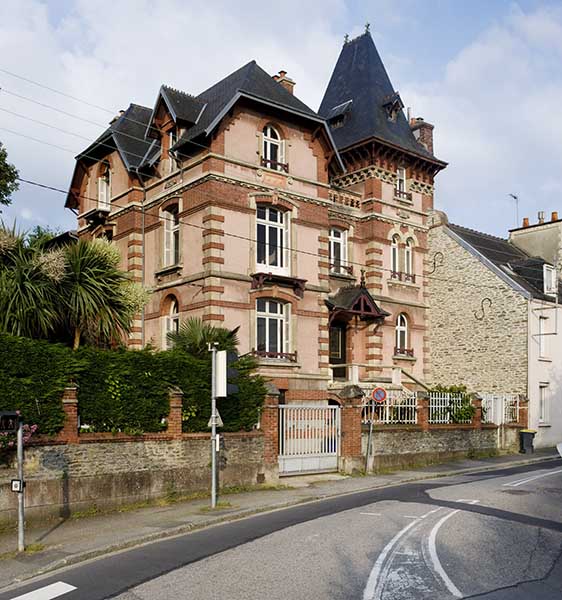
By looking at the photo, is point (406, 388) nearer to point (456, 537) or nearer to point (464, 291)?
point (464, 291)

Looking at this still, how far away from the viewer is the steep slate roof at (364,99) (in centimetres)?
3209

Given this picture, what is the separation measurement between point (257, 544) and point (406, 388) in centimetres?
2089

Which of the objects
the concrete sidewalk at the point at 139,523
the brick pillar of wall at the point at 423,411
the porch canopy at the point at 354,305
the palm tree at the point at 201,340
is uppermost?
the porch canopy at the point at 354,305

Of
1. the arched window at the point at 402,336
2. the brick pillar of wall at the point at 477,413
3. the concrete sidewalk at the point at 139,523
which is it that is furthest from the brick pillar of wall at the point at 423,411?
the arched window at the point at 402,336

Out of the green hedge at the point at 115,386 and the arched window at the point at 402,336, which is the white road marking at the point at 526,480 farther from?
the arched window at the point at 402,336

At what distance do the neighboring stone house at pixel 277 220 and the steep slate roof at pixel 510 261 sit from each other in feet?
12.6

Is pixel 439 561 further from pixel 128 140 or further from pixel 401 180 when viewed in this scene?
pixel 401 180

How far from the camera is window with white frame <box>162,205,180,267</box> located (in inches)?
1075

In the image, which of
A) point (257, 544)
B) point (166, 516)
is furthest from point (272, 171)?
point (257, 544)

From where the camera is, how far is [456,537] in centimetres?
1158

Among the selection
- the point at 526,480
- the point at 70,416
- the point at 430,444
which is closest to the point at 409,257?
the point at 430,444

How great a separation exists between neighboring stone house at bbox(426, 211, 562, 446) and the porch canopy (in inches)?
237

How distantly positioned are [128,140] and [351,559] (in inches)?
924

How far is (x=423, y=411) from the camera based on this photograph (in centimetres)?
2509
